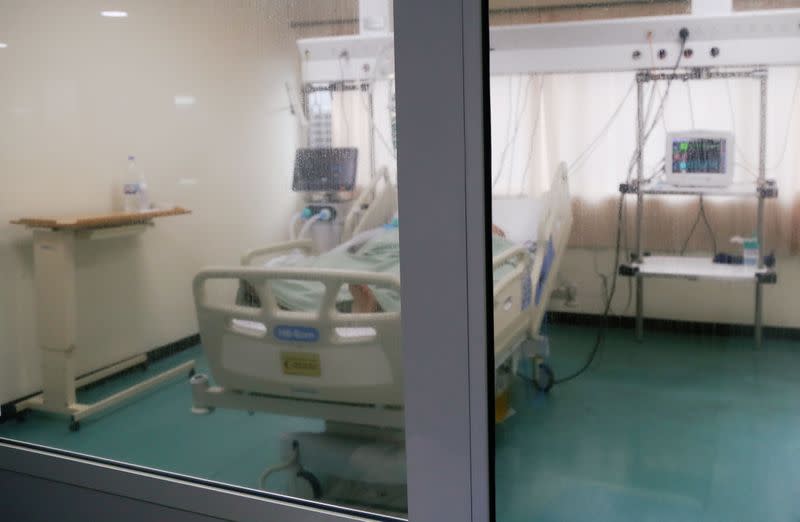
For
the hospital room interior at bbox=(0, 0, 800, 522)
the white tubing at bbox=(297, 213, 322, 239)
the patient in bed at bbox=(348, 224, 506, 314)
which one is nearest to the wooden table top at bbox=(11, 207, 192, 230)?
the hospital room interior at bbox=(0, 0, 800, 522)

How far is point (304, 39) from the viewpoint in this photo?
149cm

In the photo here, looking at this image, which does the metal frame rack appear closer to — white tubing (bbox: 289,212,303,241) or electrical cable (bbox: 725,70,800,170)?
electrical cable (bbox: 725,70,800,170)

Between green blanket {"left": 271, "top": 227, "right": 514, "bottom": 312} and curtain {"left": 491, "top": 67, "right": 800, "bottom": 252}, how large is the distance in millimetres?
155

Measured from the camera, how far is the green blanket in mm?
1339

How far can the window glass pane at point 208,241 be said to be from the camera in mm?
1503

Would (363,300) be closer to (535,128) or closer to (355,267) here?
(355,267)

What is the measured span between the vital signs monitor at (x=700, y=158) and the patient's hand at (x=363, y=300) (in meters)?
0.62

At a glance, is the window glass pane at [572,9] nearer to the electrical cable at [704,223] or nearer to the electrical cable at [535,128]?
the electrical cable at [535,128]

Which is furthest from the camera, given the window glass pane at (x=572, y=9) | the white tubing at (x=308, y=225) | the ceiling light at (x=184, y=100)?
the ceiling light at (x=184, y=100)

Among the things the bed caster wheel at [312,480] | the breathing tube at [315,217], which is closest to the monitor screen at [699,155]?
the breathing tube at [315,217]

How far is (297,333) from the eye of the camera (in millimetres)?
1750

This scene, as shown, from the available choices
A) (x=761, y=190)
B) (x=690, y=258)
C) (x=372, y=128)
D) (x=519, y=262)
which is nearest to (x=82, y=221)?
(x=372, y=128)

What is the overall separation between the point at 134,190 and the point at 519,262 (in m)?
1.42

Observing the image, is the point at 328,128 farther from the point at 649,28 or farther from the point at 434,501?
the point at 434,501
